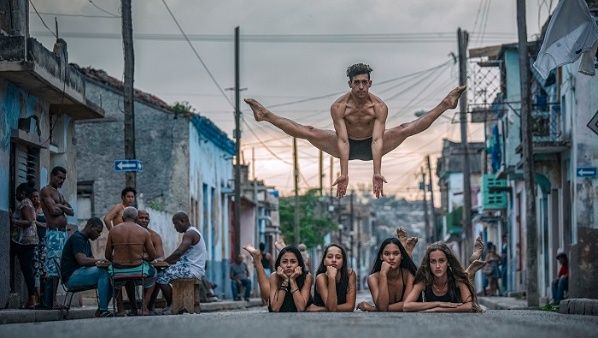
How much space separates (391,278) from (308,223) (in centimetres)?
7314

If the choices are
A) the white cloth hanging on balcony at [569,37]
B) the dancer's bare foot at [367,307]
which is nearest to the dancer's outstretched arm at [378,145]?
the dancer's bare foot at [367,307]

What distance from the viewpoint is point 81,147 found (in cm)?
4175

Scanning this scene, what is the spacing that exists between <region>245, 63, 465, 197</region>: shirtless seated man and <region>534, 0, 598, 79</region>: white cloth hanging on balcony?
573cm

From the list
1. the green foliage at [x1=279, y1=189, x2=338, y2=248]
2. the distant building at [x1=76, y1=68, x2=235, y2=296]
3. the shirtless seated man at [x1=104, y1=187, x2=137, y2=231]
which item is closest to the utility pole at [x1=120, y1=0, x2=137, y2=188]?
the shirtless seated man at [x1=104, y1=187, x2=137, y2=231]

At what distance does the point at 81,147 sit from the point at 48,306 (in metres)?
23.0

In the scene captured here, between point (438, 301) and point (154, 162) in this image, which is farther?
point (154, 162)

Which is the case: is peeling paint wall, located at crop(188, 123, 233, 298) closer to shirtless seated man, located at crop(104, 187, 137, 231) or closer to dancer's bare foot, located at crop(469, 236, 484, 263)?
shirtless seated man, located at crop(104, 187, 137, 231)

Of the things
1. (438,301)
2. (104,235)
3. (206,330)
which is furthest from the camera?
(104,235)

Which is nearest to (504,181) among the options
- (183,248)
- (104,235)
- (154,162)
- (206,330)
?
(154,162)

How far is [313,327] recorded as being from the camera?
1045 centimetres

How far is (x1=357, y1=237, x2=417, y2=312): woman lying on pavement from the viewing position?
15.2m

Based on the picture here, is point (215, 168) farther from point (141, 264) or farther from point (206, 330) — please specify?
point (206, 330)

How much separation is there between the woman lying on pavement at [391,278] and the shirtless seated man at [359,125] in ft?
6.40

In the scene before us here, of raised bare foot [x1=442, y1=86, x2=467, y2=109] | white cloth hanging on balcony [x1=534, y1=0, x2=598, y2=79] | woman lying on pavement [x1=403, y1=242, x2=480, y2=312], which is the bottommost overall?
woman lying on pavement [x1=403, y1=242, x2=480, y2=312]
